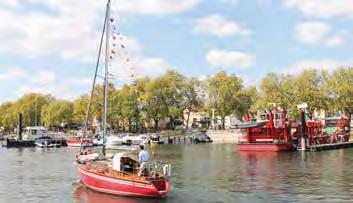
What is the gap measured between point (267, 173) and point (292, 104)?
78.1m

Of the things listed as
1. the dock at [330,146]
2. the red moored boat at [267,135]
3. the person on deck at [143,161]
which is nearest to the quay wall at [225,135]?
the dock at [330,146]

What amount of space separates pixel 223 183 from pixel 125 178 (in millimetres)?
11748

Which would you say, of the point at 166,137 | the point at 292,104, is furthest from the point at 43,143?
the point at 292,104

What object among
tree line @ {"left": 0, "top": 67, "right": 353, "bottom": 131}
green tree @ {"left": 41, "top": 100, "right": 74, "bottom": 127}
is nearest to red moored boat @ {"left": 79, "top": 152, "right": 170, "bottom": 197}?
tree line @ {"left": 0, "top": 67, "right": 353, "bottom": 131}

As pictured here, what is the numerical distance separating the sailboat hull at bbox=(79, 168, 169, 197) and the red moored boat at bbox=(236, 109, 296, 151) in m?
52.2

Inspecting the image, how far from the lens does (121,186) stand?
3675 centimetres

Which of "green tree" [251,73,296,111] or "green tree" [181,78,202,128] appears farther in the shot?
"green tree" [181,78,202,128]

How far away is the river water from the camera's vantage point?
37.4 metres

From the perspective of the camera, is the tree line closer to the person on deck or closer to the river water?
the river water

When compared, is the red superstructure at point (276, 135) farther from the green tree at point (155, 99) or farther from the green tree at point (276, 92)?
the green tree at point (155, 99)

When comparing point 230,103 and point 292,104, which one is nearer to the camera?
point 292,104

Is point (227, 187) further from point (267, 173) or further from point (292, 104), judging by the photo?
point (292, 104)

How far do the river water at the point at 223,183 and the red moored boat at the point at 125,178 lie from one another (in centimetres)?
63

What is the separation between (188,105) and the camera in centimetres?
14925
